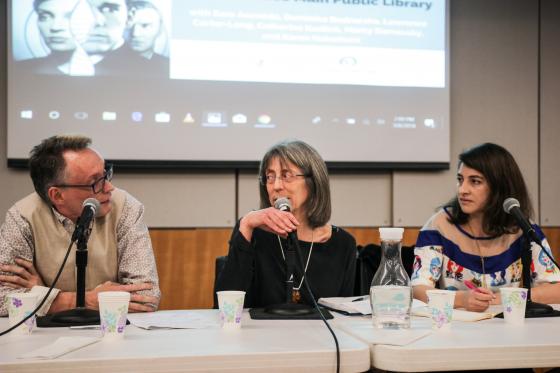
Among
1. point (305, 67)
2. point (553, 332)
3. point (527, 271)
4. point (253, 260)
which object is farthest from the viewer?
point (305, 67)

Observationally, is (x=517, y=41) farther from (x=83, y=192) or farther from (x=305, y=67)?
(x=83, y=192)

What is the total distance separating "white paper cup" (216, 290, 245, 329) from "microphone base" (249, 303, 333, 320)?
0.55 feet

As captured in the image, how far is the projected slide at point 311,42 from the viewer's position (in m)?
3.79

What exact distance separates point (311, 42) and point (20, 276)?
242 cm

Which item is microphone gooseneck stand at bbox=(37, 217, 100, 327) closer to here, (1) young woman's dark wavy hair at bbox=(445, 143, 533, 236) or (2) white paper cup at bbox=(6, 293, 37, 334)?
(2) white paper cup at bbox=(6, 293, 37, 334)

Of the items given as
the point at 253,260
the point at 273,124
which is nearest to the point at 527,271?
the point at 253,260

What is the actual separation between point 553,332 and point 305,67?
8.75ft

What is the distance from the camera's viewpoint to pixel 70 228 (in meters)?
2.24

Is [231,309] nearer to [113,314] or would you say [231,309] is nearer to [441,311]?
[113,314]

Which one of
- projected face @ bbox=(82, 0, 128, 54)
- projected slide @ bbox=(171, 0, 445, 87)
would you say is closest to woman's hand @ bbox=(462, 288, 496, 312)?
projected slide @ bbox=(171, 0, 445, 87)

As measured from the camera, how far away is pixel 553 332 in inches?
60.9

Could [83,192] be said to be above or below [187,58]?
below

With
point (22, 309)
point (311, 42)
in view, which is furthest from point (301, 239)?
point (311, 42)

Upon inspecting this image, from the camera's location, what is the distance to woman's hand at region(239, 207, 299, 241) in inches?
70.1
